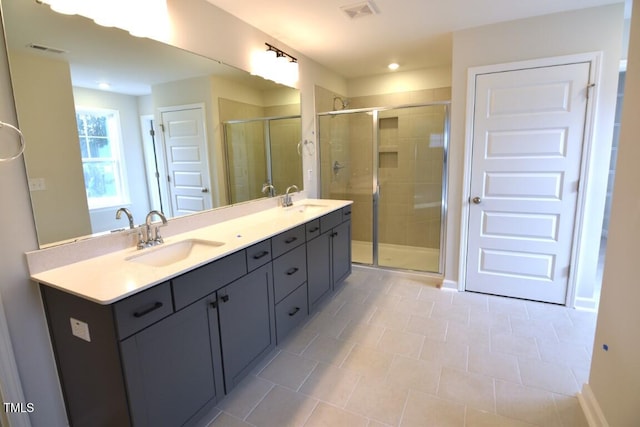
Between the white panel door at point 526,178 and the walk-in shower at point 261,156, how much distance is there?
5.67 ft

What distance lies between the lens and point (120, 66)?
68.9 inches

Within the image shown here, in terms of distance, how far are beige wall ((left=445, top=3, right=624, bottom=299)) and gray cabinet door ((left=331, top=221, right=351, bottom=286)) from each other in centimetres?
115

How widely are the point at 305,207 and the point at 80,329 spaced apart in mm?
2142

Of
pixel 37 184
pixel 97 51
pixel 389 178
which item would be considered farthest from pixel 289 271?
pixel 389 178

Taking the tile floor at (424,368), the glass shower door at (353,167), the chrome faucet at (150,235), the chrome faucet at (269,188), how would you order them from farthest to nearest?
the glass shower door at (353,167) → the chrome faucet at (269,188) → the chrome faucet at (150,235) → the tile floor at (424,368)

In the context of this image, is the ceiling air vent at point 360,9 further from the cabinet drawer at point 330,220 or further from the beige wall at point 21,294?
the beige wall at point 21,294

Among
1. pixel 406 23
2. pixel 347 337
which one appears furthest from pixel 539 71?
pixel 347 337

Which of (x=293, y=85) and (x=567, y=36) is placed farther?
(x=293, y=85)

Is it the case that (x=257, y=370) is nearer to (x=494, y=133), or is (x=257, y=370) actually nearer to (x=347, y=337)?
(x=347, y=337)

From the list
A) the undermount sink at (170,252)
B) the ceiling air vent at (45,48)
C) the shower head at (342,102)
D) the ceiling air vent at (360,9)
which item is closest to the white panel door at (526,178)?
the ceiling air vent at (360,9)

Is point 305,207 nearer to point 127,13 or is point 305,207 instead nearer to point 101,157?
point 101,157

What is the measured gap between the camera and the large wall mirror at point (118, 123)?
1.41m

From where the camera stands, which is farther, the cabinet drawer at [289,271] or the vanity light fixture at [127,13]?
the cabinet drawer at [289,271]

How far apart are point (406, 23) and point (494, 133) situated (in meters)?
1.20
